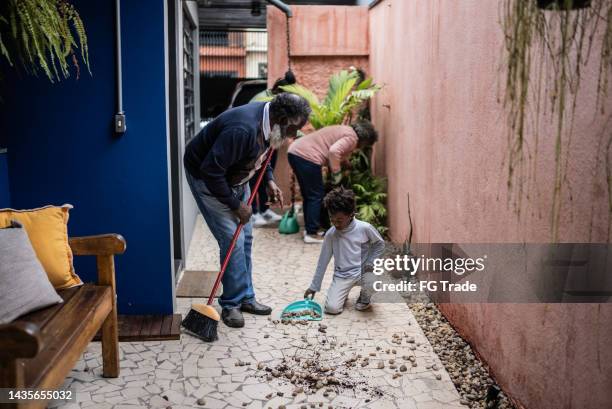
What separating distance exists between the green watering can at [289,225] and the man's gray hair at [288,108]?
3.20m

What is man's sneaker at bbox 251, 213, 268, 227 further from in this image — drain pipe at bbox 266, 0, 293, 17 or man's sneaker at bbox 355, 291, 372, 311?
man's sneaker at bbox 355, 291, 372, 311

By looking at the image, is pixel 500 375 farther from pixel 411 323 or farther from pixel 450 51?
pixel 450 51

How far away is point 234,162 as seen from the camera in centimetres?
403

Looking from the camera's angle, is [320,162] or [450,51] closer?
[450,51]

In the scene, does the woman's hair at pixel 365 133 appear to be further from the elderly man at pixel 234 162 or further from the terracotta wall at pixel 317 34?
the elderly man at pixel 234 162

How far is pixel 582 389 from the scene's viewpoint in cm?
239

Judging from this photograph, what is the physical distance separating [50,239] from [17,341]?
4.13 feet

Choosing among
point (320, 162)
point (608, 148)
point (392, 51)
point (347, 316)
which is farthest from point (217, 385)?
point (392, 51)

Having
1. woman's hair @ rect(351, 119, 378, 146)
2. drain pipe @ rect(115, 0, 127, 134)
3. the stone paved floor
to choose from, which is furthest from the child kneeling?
woman's hair @ rect(351, 119, 378, 146)

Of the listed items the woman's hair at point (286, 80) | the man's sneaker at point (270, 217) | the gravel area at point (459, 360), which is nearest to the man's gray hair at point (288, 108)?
the gravel area at point (459, 360)

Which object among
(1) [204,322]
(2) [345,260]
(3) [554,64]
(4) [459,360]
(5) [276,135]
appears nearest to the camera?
(3) [554,64]

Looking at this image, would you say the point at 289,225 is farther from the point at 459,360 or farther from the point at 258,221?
the point at 459,360

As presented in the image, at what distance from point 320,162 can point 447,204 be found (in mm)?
2586

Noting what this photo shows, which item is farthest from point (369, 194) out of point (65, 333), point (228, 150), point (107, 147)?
point (65, 333)
